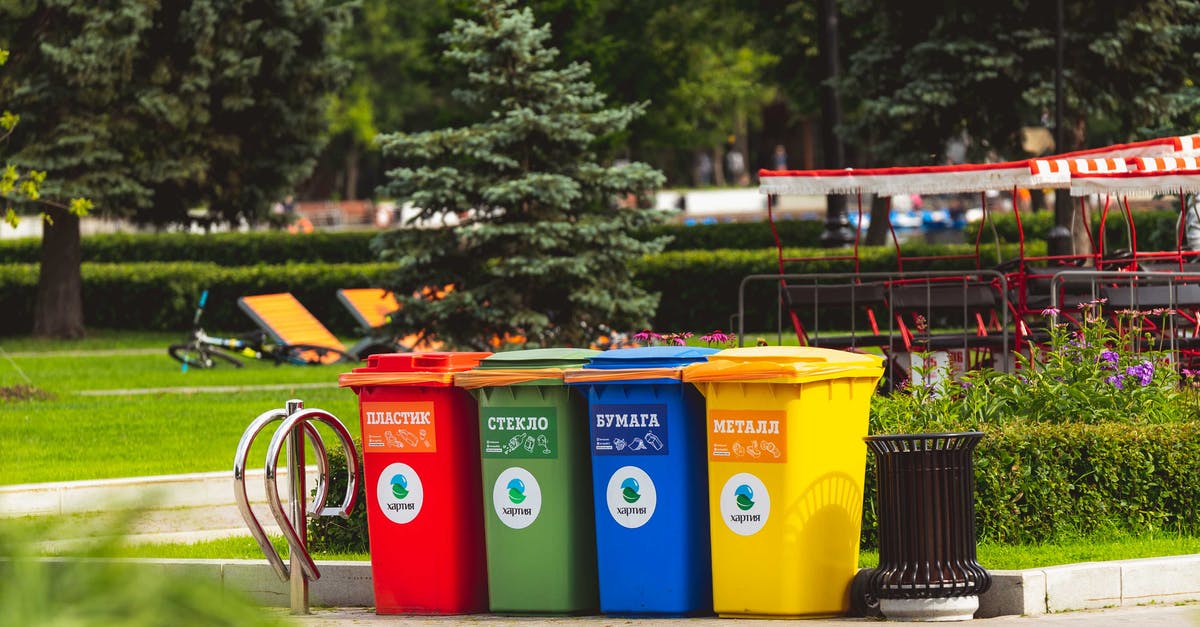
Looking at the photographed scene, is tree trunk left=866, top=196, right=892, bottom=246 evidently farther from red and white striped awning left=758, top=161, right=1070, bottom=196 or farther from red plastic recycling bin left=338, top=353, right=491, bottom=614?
red plastic recycling bin left=338, top=353, right=491, bottom=614

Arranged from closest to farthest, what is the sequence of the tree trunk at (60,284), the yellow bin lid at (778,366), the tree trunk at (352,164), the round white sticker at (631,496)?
the yellow bin lid at (778,366), the round white sticker at (631,496), the tree trunk at (60,284), the tree trunk at (352,164)

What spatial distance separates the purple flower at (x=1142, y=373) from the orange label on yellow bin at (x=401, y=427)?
4044 mm

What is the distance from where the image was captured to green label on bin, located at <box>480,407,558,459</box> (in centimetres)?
775

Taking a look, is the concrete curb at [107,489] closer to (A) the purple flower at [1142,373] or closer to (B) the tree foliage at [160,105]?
(A) the purple flower at [1142,373]

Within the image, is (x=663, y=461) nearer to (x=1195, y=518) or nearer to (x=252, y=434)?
(x=252, y=434)

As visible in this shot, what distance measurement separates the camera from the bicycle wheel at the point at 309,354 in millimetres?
22016

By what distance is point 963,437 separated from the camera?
7312 millimetres

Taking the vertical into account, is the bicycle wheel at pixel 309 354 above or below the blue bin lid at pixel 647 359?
below

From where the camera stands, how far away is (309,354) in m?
22.5

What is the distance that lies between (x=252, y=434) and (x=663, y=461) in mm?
1816

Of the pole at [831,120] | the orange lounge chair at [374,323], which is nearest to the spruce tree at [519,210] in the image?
the orange lounge chair at [374,323]

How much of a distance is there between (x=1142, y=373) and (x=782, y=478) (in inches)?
120

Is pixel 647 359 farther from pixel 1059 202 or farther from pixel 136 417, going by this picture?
pixel 1059 202

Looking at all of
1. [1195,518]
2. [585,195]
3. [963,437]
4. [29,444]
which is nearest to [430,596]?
[963,437]
